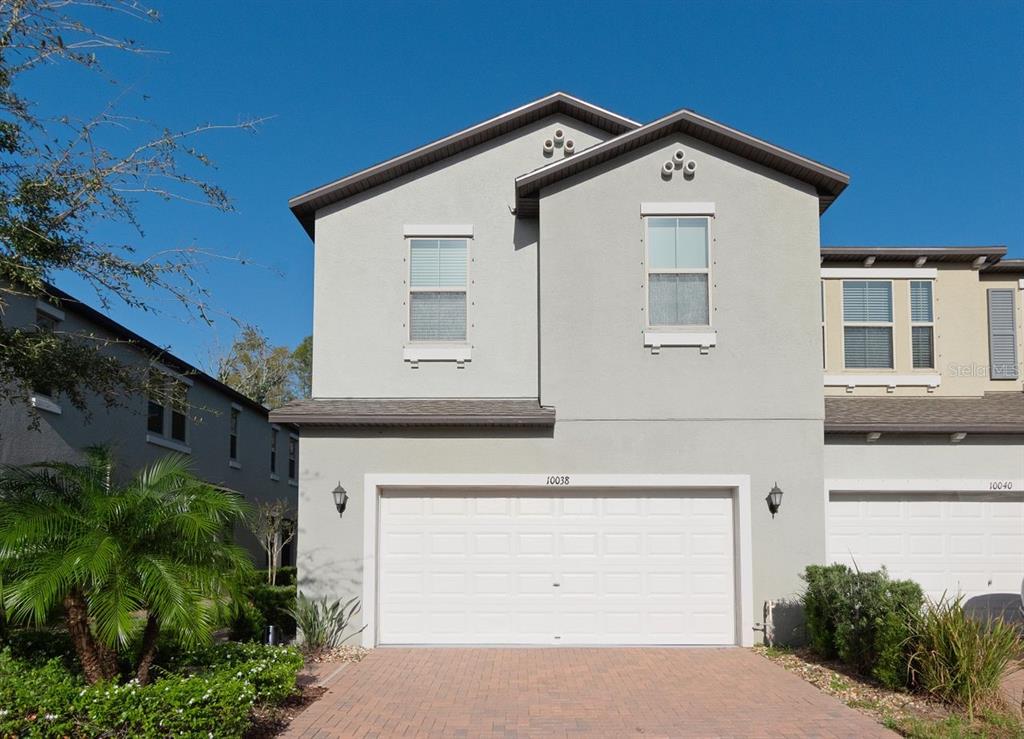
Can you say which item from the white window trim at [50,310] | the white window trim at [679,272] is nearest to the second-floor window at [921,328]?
the white window trim at [679,272]

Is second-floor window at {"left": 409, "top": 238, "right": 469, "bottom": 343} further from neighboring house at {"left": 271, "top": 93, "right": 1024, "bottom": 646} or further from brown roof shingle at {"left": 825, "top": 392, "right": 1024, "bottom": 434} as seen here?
brown roof shingle at {"left": 825, "top": 392, "right": 1024, "bottom": 434}

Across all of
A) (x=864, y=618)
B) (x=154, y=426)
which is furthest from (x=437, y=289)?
(x=154, y=426)

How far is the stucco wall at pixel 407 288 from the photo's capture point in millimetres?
13891

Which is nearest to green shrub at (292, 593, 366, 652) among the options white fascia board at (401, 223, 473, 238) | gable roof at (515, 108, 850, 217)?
white fascia board at (401, 223, 473, 238)

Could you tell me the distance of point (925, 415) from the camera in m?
13.6

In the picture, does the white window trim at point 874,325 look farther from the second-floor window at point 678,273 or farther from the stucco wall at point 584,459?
the second-floor window at point 678,273

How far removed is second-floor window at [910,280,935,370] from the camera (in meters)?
14.8

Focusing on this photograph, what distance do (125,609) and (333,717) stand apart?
8.02 feet

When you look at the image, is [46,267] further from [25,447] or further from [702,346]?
[702,346]

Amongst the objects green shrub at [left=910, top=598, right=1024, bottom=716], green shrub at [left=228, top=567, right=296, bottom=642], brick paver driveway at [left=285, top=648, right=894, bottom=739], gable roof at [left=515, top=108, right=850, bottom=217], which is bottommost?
brick paver driveway at [left=285, top=648, right=894, bottom=739]

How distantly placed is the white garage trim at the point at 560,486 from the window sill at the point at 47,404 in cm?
593

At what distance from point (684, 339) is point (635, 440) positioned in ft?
5.26

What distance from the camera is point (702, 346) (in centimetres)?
1322

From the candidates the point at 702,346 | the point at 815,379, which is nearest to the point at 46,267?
the point at 702,346
